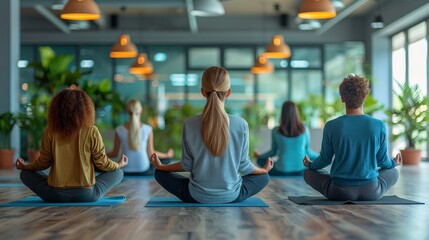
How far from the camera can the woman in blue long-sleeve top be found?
875 cm

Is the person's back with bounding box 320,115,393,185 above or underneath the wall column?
underneath

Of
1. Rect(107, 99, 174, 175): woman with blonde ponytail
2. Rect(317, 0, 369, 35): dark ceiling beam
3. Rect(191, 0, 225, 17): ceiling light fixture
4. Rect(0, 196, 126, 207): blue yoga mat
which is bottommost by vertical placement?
Rect(0, 196, 126, 207): blue yoga mat

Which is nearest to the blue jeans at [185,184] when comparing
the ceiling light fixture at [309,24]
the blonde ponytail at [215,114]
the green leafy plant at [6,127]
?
the blonde ponytail at [215,114]

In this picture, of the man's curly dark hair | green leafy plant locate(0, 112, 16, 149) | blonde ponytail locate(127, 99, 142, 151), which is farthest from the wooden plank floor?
green leafy plant locate(0, 112, 16, 149)

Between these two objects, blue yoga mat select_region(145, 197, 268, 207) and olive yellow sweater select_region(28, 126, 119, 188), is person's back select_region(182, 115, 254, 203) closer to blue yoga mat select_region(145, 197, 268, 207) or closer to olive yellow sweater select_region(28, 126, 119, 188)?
blue yoga mat select_region(145, 197, 268, 207)

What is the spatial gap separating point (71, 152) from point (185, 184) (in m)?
0.78

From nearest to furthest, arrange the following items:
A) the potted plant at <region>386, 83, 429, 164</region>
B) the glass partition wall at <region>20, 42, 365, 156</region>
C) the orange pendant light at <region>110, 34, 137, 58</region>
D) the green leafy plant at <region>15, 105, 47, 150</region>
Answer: the green leafy plant at <region>15, 105, 47, 150</region> → the orange pendant light at <region>110, 34, 137, 58</region> → the potted plant at <region>386, 83, 429, 164</region> → the glass partition wall at <region>20, 42, 365, 156</region>

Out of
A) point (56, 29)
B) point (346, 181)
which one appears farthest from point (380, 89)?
point (346, 181)

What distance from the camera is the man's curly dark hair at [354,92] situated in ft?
18.1

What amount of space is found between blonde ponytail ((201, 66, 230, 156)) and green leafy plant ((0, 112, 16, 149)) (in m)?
6.98

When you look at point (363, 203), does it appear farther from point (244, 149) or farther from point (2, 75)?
point (2, 75)

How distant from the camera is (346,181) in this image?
557 cm

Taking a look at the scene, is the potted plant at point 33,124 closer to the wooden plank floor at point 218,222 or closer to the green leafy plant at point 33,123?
the green leafy plant at point 33,123

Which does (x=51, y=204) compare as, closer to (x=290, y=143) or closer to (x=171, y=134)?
(x=290, y=143)
